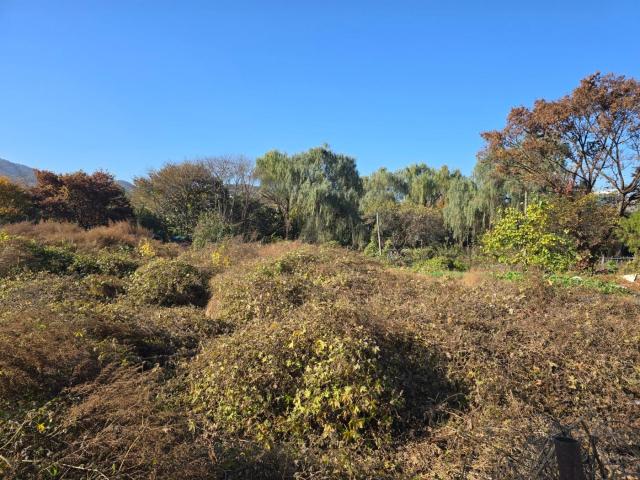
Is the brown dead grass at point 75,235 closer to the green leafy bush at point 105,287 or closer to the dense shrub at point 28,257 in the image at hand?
the dense shrub at point 28,257

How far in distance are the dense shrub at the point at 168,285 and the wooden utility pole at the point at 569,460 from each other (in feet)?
24.1

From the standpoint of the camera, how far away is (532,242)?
1080cm

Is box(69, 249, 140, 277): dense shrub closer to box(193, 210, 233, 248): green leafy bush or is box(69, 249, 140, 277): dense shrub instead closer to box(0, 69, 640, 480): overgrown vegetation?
box(0, 69, 640, 480): overgrown vegetation

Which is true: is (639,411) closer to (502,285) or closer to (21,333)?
(502,285)

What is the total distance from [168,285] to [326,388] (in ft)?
18.3

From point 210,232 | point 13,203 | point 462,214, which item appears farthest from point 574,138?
point 13,203

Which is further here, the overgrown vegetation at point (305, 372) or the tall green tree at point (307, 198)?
the tall green tree at point (307, 198)

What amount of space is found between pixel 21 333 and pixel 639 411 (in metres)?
6.07

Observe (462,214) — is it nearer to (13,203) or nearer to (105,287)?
(105,287)

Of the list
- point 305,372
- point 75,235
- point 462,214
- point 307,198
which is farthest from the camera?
point 462,214

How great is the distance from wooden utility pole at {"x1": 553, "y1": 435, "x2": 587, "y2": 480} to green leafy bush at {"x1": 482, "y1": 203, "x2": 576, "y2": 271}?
960cm

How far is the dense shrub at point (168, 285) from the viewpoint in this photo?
787cm

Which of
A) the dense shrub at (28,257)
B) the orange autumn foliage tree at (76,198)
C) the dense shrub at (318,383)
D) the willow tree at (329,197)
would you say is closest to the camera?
the dense shrub at (318,383)

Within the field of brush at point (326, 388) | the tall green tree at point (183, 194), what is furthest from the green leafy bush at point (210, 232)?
the field of brush at point (326, 388)
